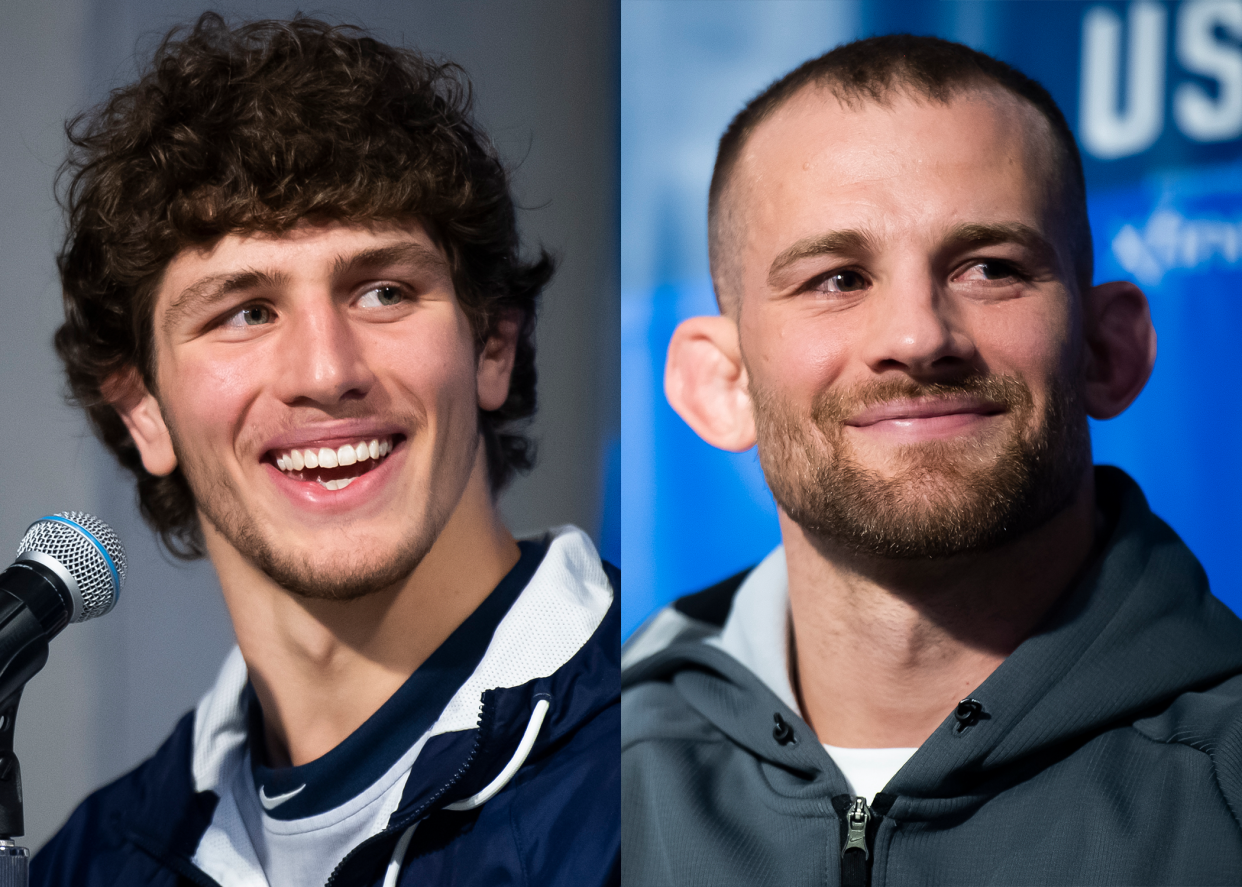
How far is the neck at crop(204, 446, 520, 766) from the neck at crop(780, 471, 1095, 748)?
1.71 ft

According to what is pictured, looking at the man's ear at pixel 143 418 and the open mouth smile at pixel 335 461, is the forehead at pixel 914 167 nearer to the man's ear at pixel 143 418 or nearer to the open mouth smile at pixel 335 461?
the open mouth smile at pixel 335 461

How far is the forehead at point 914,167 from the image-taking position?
162cm

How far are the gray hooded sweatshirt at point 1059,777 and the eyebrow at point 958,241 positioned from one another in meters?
0.37

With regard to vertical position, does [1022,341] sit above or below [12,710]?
above

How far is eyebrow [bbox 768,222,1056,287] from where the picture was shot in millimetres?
1604

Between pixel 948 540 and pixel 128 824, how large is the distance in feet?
4.15

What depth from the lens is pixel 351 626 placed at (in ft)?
5.24

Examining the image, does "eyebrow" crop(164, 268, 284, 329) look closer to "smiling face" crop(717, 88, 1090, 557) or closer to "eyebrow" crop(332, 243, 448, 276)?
"eyebrow" crop(332, 243, 448, 276)

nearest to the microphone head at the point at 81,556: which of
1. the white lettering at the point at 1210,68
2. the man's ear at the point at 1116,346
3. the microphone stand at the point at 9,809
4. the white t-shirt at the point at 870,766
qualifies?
the microphone stand at the point at 9,809

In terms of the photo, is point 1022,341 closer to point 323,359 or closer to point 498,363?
point 498,363

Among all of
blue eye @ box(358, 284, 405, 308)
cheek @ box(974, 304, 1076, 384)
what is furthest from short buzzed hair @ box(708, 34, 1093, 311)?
blue eye @ box(358, 284, 405, 308)

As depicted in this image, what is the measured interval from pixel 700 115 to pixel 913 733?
106 cm

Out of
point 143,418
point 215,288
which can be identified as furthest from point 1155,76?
point 143,418

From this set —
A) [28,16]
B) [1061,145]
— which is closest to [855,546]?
[1061,145]
